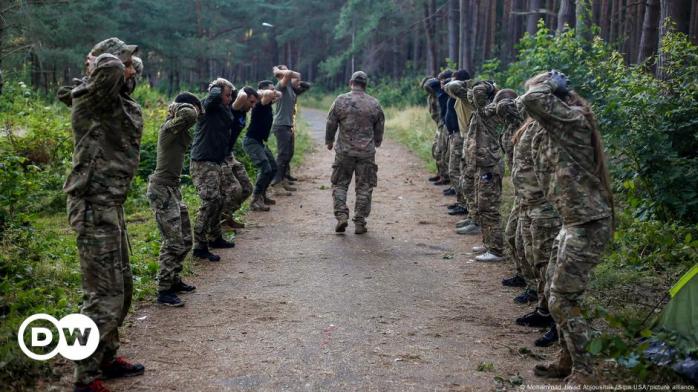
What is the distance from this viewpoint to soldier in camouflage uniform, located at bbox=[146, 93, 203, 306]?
700 cm

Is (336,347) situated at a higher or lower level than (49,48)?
lower

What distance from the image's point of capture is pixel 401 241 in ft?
33.0

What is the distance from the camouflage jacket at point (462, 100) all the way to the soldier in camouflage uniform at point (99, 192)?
5985 millimetres

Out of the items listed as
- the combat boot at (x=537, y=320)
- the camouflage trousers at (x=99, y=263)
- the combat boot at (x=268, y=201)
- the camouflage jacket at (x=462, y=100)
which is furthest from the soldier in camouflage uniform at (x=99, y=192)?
the combat boot at (x=268, y=201)

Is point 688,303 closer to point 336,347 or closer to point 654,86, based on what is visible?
point 336,347

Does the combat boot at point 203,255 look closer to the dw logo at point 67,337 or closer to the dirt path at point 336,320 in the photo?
the dirt path at point 336,320

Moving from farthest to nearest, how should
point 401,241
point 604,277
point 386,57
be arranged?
point 386,57 < point 401,241 < point 604,277

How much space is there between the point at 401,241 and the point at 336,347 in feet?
14.6

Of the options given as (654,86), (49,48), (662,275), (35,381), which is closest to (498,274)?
(662,275)

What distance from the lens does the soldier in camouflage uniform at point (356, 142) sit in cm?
1030

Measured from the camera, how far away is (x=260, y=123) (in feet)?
38.7

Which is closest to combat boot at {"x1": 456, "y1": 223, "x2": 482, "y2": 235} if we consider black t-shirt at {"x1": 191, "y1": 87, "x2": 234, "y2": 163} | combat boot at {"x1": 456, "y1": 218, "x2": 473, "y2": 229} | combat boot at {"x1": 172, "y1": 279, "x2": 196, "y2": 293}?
combat boot at {"x1": 456, "y1": 218, "x2": 473, "y2": 229}

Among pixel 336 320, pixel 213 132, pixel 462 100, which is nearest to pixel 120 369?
pixel 336 320

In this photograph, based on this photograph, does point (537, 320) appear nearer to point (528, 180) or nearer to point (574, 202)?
point (528, 180)
